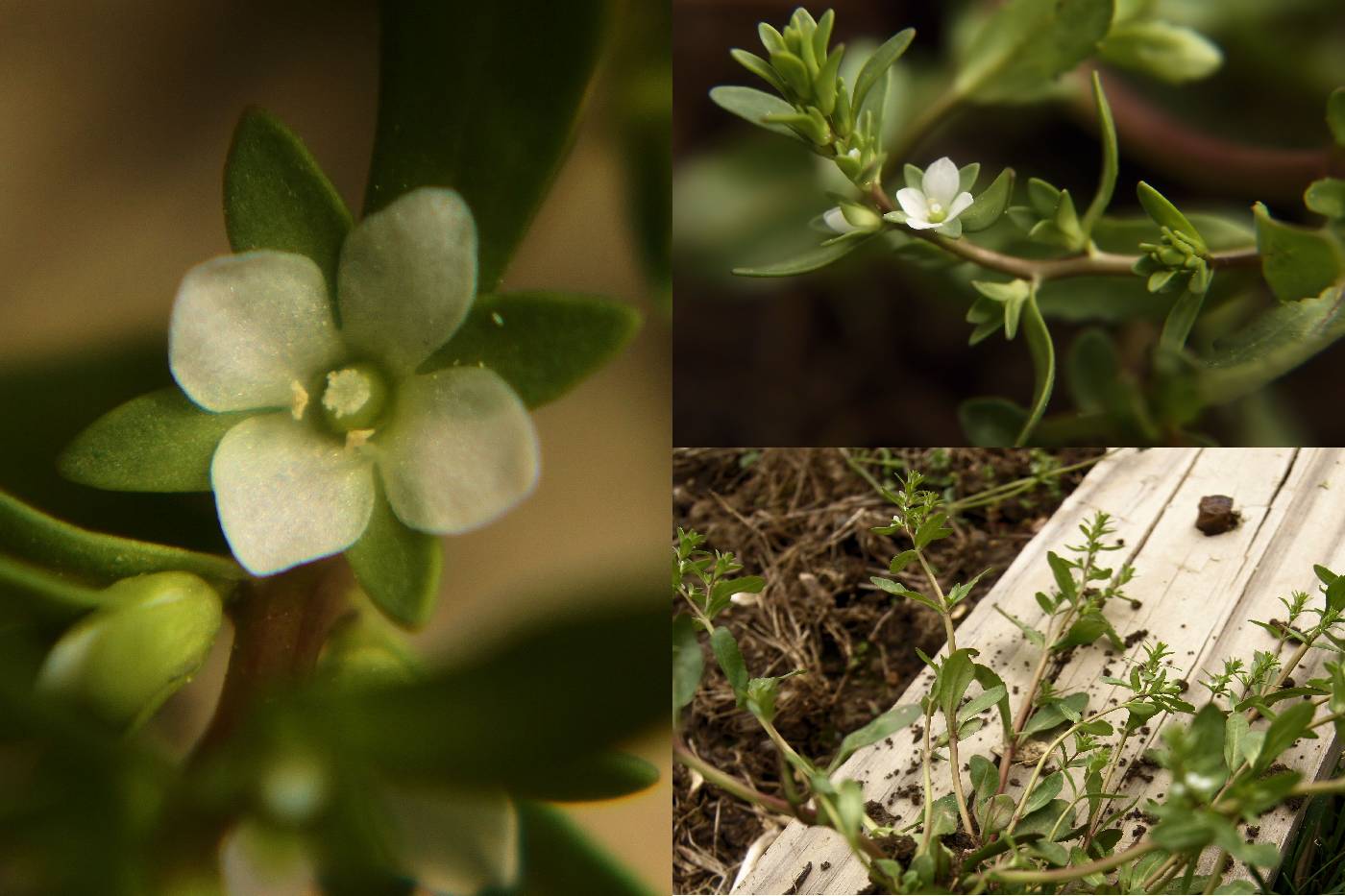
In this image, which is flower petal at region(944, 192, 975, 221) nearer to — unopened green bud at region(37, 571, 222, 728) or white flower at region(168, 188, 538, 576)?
white flower at region(168, 188, 538, 576)

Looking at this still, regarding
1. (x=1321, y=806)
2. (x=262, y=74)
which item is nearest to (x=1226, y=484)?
(x=1321, y=806)

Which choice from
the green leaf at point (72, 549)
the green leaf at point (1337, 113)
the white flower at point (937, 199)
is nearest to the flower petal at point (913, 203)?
the white flower at point (937, 199)

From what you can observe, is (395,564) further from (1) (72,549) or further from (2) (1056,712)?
(2) (1056,712)

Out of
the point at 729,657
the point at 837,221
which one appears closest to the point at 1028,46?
the point at 837,221

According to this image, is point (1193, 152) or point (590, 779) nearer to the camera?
point (590, 779)

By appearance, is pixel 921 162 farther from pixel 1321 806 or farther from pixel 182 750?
pixel 182 750

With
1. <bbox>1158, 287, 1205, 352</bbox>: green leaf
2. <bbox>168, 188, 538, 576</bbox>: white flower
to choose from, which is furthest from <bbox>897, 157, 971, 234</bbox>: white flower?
<bbox>168, 188, 538, 576</bbox>: white flower
